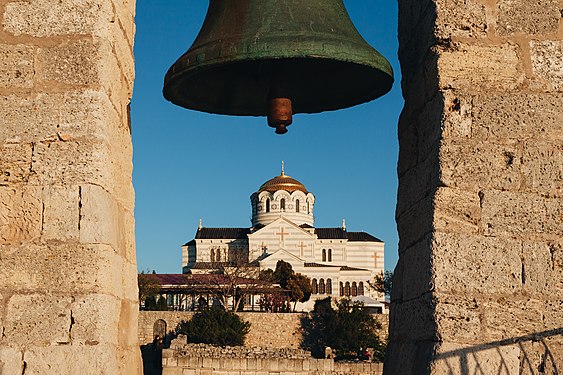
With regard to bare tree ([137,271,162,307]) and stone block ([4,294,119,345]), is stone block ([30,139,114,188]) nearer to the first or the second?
stone block ([4,294,119,345])

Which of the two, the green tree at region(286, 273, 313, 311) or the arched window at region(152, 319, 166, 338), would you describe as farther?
the green tree at region(286, 273, 313, 311)

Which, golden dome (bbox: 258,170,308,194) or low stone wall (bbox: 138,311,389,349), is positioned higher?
golden dome (bbox: 258,170,308,194)

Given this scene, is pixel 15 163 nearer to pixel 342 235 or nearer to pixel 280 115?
pixel 280 115

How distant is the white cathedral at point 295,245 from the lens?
2736 inches

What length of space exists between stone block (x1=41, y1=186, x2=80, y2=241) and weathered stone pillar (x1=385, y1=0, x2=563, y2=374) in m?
1.52

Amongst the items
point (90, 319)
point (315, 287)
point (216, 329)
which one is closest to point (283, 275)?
point (315, 287)

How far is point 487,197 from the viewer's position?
328cm

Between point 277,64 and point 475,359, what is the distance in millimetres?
1977

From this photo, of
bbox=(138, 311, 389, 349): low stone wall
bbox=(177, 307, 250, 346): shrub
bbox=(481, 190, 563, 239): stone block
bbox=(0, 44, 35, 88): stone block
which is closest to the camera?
bbox=(481, 190, 563, 239): stone block

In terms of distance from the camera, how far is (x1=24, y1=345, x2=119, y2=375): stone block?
3059 mm

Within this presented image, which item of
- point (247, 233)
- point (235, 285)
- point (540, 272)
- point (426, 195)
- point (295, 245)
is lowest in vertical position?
point (540, 272)

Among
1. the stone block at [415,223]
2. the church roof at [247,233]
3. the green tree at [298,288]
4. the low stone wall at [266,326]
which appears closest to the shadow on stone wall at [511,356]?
the stone block at [415,223]

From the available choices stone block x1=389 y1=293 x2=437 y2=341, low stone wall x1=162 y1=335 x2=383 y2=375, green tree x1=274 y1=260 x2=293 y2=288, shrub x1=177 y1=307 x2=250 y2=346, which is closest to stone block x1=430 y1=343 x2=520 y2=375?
stone block x1=389 y1=293 x2=437 y2=341

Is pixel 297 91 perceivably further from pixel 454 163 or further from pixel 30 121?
pixel 30 121
